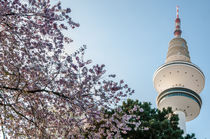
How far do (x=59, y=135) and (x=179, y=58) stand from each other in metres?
48.6

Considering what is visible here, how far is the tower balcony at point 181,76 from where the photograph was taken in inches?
1951

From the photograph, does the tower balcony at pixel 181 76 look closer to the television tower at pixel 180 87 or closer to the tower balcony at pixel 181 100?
the television tower at pixel 180 87

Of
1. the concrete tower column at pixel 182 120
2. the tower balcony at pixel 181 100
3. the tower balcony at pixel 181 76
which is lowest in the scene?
the concrete tower column at pixel 182 120

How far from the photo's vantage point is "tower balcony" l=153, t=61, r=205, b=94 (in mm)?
49562

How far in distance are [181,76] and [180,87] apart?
9.60 feet

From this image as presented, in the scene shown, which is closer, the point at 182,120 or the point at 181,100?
the point at 182,120

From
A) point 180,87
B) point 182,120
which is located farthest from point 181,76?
point 182,120

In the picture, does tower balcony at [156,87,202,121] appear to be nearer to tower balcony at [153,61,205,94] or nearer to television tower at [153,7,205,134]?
television tower at [153,7,205,134]

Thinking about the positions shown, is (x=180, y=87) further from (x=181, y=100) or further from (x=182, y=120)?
(x=182, y=120)

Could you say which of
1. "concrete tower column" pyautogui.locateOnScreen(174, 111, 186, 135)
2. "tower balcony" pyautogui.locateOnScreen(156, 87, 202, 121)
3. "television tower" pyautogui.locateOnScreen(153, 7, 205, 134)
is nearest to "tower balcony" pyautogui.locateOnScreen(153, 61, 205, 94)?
"television tower" pyautogui.locateOnScreen(153, 7, 205, 134)

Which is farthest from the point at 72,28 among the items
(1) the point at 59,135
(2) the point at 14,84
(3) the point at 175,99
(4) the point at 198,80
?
(4) the point at 198,80

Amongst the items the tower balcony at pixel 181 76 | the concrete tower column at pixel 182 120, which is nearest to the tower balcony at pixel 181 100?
the concrete tower column at pixel 182 120

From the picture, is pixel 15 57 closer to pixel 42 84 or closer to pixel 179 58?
pixel 42 84

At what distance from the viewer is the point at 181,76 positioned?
50062 mm
